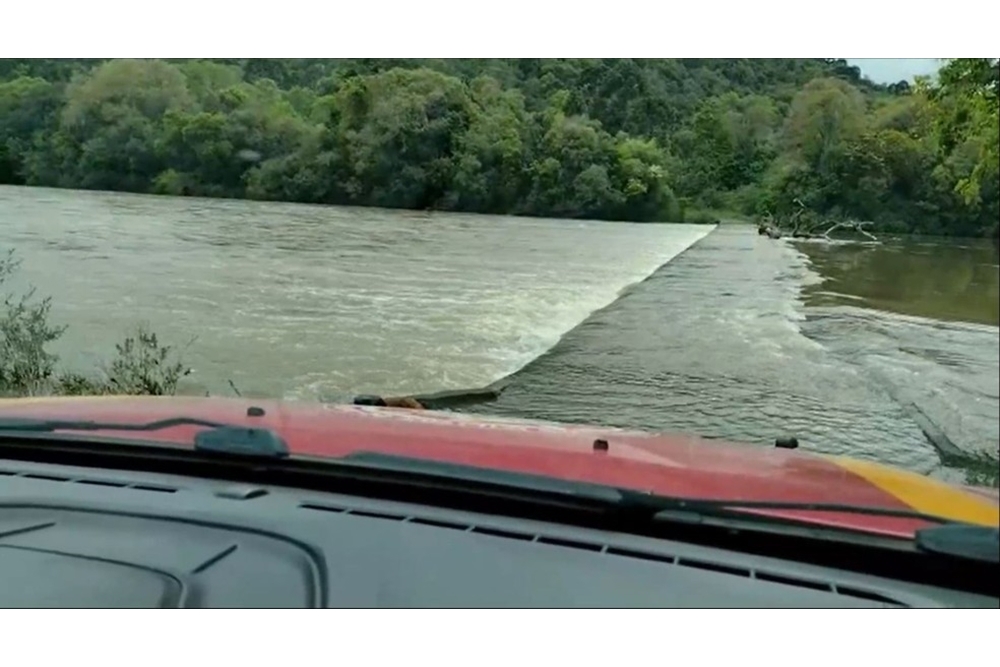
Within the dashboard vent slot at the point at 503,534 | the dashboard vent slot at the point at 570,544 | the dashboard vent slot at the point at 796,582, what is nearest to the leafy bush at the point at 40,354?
the dashboard vent slot at the point at 503,534

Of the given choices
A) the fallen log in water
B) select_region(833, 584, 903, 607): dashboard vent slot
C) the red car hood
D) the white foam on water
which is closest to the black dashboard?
select_region(833, 584, 903, 607): dashboard vent slot

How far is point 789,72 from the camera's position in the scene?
2160 millimetres

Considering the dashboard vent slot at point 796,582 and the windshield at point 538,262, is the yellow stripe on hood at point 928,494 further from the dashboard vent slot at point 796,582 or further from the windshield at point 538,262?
the dashboard vent slot at point 796,582

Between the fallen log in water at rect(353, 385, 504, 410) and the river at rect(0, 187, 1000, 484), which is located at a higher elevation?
the river at rect(0, 187, 1000, 484)

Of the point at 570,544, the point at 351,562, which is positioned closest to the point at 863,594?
the point at 570,544

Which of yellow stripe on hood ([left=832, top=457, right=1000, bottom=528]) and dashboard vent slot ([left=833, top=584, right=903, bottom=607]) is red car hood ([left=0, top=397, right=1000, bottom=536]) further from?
dashboard vent slot ([left=833, top=584, right=903, bottom=607])

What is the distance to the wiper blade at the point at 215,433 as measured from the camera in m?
2.24

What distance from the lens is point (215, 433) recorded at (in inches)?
90.2

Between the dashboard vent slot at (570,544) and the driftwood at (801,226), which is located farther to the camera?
the driftwood at (801,226)

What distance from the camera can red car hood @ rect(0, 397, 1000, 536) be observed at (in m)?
1.85

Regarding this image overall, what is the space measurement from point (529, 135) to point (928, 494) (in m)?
1.17

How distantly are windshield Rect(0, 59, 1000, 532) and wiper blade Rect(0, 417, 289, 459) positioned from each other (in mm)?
32

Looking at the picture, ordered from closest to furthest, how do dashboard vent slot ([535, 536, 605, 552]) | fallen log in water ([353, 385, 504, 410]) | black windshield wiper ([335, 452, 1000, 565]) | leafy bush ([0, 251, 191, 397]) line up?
black windshield wiper ([335, 452, 1000, 565]), dashboard vent slot ([535, 536, 605, 552]), fallen log in water ([353, 385, 504, 410]), leafy bush ([0, 251, 191, 397])

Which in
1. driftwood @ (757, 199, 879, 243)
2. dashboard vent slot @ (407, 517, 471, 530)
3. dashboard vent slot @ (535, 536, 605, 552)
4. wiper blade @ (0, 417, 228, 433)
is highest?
driftwood @ (757, 199, 879, 243)
